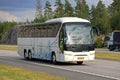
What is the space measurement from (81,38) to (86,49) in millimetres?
821

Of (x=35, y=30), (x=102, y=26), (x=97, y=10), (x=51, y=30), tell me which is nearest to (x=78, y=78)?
(x=51, y=30)

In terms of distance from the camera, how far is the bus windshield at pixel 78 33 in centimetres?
3019

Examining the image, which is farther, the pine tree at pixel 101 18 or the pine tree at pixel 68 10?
the pine tree at pixel 68 10

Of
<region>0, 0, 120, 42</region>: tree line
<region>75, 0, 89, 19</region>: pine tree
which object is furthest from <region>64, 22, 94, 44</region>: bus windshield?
<region>75, 0, 89, 19</region>: pine tree

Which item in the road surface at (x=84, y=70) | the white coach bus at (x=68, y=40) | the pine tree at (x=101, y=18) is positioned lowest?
the road surface at (x=84, y=70)

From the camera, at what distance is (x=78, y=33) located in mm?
30234

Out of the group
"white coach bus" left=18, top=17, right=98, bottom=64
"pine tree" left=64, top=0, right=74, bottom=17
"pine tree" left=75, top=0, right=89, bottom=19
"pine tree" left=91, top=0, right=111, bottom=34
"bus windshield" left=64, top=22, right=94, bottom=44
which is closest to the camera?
"white coach bus" left=18, top=17, right=98, bottom=64

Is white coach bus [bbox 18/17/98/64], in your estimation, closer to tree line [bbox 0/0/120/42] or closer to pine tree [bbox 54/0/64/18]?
tree line [bbox 0/0/120/42]

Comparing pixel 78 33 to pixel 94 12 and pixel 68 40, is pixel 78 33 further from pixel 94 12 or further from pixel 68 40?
pixel 94 12

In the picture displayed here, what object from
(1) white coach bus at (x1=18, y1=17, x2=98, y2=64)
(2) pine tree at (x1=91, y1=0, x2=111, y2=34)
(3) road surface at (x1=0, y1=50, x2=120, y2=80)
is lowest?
(3) road surface at (x1=0, y1=50, x2=120, y2=80)

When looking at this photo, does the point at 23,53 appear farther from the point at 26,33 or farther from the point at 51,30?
the point at 51,30

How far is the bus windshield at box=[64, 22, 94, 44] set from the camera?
3019 cm

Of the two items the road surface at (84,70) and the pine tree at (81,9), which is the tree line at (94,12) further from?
the road surface at (84,70)

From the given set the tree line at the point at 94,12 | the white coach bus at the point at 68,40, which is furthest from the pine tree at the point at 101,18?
the white coach bus at the point at 68,40
